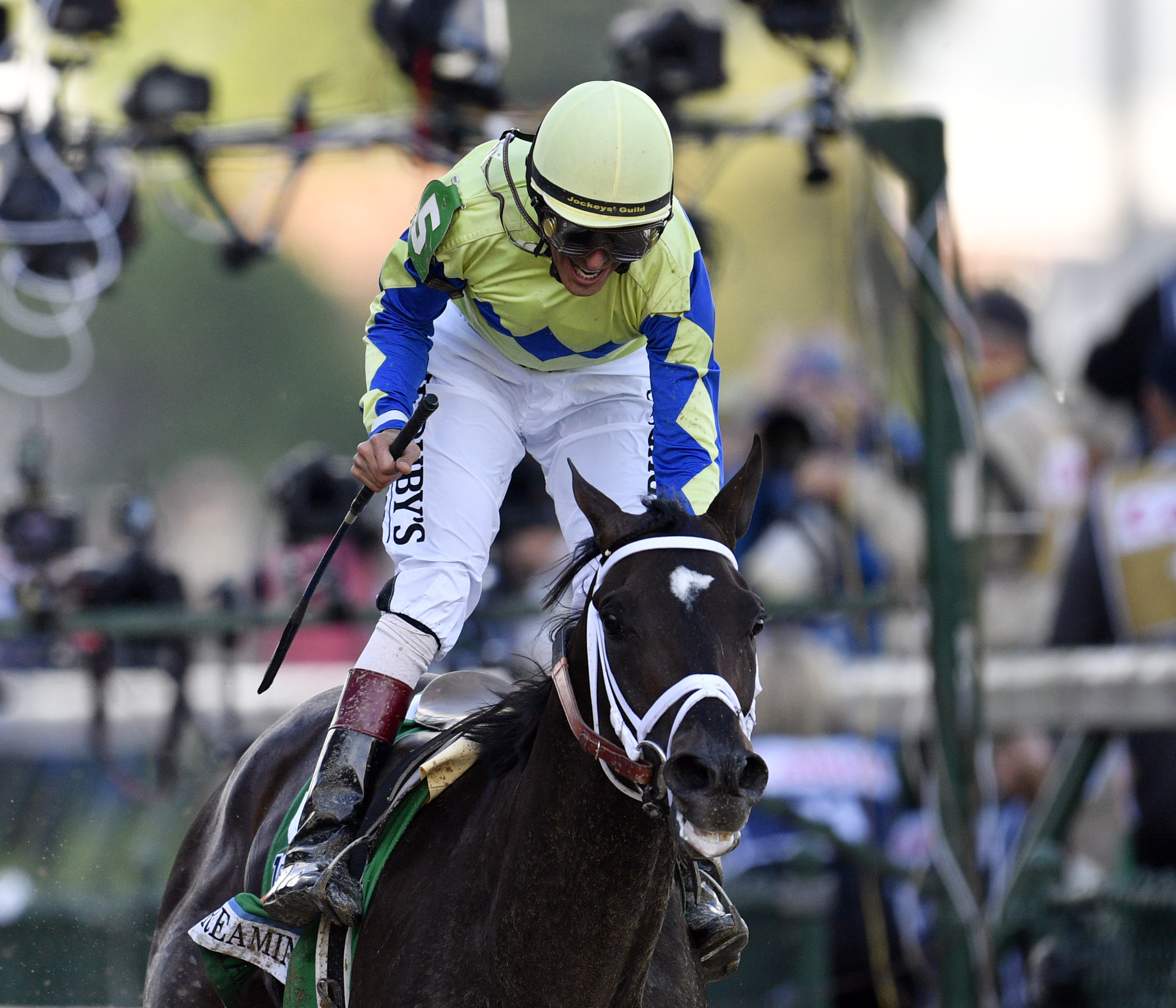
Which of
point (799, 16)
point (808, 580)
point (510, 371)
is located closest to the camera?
point (510, 371)

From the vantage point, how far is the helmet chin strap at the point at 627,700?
285 centimetres

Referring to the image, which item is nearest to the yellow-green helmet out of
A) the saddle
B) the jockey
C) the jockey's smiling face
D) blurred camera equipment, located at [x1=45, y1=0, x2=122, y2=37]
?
the jockey

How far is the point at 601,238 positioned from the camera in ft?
11.6

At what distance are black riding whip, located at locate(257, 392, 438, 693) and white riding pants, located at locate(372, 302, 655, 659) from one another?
104mm

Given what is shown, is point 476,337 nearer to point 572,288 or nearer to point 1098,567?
point 572,288

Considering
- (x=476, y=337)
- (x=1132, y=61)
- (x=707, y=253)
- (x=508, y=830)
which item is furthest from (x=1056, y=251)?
(x=508, y=830)

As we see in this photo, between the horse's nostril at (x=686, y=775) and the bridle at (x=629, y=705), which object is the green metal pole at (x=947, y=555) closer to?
the bridle at (x=629, y=705)

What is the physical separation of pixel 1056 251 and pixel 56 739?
8.44 metres

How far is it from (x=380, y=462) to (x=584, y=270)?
2.00 ft

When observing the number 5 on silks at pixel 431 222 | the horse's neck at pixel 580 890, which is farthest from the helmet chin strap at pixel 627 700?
the number 5 on silks at pixel 431 222

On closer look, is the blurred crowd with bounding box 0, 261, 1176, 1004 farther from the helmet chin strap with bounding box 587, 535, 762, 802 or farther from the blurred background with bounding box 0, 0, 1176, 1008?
the helmet chin strap with bounding box 587, 535, 762, 802

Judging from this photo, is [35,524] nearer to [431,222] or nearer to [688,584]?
[431,222]

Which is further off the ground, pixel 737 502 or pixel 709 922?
pixel 737 502

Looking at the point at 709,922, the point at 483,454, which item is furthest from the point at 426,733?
the point at 709,922
